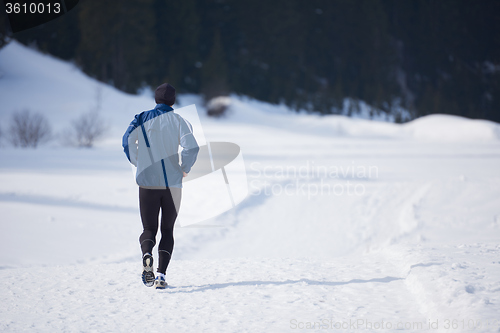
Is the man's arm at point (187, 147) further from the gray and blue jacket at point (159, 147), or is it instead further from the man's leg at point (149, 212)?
the man's leg at point (149, 212)

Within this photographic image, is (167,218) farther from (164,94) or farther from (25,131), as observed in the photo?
(25,131)

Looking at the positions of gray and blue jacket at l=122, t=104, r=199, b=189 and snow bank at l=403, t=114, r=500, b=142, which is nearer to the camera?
gray and blue jacket at l=122, t=104, r=199, b=189

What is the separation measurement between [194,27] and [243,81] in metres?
6.29

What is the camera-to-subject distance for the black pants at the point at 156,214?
133 inches

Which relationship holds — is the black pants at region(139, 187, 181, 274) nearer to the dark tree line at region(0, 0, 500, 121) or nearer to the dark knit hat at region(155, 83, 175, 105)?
the dark knit hat at region(155, 83, 175, 105)

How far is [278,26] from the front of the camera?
39031 millimetres

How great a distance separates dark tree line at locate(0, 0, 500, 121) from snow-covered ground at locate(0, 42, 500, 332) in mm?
18318

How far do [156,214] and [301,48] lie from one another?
39.9 meters

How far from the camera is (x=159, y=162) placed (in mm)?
3381

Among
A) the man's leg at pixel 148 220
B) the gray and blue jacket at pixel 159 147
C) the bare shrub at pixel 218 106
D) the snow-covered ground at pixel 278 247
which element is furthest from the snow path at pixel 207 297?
the bare shrub at pixel 218 106

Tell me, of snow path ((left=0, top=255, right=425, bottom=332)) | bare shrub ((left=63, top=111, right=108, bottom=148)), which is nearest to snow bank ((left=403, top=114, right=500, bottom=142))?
bare shrub ((left=63, top=111, right=108, bottom=148))

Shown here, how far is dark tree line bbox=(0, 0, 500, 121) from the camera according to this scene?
31641 millimetres

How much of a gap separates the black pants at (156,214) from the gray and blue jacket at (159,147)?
2.5 inches

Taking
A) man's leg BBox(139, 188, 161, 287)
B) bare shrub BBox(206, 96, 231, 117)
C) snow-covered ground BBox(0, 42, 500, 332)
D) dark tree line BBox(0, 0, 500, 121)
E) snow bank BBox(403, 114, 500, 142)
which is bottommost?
snow-covered ground BBox(0, 42, 500, 332)
